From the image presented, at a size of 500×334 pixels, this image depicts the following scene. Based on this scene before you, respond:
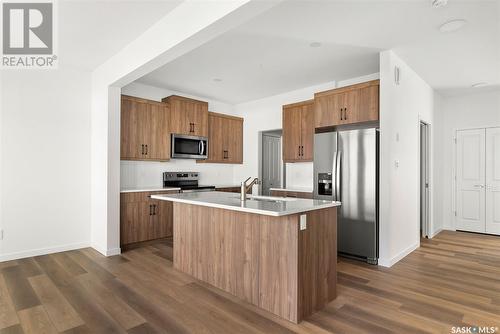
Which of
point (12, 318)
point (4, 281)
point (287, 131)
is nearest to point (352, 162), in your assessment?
point (287, 131)

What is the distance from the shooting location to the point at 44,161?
394cm

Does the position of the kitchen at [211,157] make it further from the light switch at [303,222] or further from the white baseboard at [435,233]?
the white baseboard at [435,233]

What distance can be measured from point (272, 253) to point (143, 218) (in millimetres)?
2909

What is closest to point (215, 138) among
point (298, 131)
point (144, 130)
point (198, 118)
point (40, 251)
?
point (198, 118)

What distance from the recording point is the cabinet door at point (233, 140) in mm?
6285

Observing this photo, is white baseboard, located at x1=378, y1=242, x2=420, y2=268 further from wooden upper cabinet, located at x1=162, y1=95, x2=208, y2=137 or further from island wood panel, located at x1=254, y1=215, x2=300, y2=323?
wooden upper cabinet, located at x1=162, y1=95, x2=208, y2=137

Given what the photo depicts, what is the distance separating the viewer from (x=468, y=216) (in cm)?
558

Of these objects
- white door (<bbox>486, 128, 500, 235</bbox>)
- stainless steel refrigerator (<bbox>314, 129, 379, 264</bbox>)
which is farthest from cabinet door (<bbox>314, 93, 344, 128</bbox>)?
white door (<bbox>486, 128, 500, 235</bbox>)

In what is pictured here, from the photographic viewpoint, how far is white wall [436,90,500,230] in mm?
5433

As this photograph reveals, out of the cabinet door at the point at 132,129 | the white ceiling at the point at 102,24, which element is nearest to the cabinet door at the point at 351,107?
the white ceiling at the point at 102,24

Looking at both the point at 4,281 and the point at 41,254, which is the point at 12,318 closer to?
the point at 4,281

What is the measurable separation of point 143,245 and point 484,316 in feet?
14.0

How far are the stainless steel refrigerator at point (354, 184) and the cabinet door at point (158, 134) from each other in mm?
2776

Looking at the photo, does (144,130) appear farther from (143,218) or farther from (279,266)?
(279,266)
